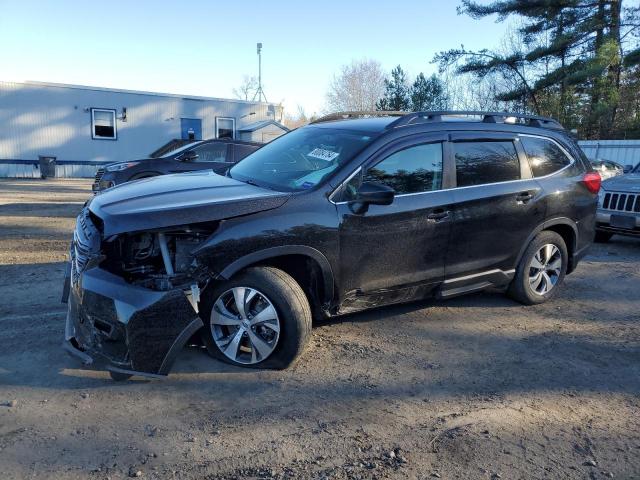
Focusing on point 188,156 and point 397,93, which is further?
point 397,93

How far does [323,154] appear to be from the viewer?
15.1ft

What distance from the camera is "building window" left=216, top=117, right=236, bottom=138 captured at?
26812mm

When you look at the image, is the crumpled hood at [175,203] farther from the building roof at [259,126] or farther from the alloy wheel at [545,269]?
the building roof at [259,126]

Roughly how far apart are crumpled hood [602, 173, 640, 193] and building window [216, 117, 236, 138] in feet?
67.7

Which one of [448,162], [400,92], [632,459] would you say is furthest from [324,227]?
[400,92]

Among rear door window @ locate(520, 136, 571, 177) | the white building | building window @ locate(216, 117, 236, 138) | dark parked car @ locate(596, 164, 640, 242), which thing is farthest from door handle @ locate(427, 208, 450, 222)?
building window @ locate(216, 117, 236, 138)

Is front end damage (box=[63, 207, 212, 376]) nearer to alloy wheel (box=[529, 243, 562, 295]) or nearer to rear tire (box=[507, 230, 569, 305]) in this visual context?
rear tire (box=[507, 230, 569, 305])

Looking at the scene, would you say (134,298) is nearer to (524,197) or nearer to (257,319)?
(257,319)

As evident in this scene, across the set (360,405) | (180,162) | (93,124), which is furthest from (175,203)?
(93,124)

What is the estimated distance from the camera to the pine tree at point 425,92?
37.2 m

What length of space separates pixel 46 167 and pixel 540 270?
887 inches

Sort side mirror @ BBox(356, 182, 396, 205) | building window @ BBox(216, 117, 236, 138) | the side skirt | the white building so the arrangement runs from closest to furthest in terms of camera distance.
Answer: side mirror @ BBox(356, 182, 396, 205) < the side skirt < the white building < building window @ BBox(216, 117, 236, 138)

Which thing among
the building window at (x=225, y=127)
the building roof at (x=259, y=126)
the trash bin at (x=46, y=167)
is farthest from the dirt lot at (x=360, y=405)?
the building window at (x=225, y=127)

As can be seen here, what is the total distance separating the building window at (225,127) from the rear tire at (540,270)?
23.0m
